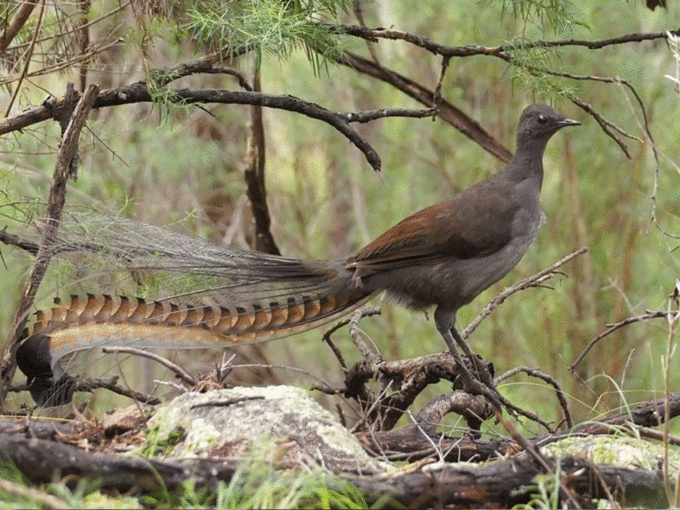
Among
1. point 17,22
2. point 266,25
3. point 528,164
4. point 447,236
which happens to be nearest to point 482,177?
point 528,164

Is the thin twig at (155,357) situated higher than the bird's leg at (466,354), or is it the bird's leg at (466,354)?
the thin twig at (155,357)

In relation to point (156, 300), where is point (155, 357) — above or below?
below

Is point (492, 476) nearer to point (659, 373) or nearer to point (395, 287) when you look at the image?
point (395, 287)

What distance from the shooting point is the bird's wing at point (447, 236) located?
475cm

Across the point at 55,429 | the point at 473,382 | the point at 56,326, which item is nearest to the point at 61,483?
the point at 55,429

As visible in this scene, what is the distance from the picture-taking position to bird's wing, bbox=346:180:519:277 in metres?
4.75

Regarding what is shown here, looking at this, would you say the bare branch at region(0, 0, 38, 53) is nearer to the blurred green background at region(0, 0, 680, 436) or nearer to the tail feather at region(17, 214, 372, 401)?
the tail feather at region(17, 214, 372, 401)

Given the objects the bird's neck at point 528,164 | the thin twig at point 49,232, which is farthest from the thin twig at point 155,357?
the bird's neck at point 528,164

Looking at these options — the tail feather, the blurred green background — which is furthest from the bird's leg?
the blurred green background

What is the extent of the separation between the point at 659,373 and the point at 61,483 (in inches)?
259

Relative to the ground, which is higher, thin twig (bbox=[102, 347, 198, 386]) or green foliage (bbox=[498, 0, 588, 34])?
green foliage (bbox=[498, 0, 588, 34])

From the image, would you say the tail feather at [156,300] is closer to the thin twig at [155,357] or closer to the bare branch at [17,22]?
the thin twig at [155,357]

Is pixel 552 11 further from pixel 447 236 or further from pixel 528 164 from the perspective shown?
pixel 447 236

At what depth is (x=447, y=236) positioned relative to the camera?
15.7 feet
